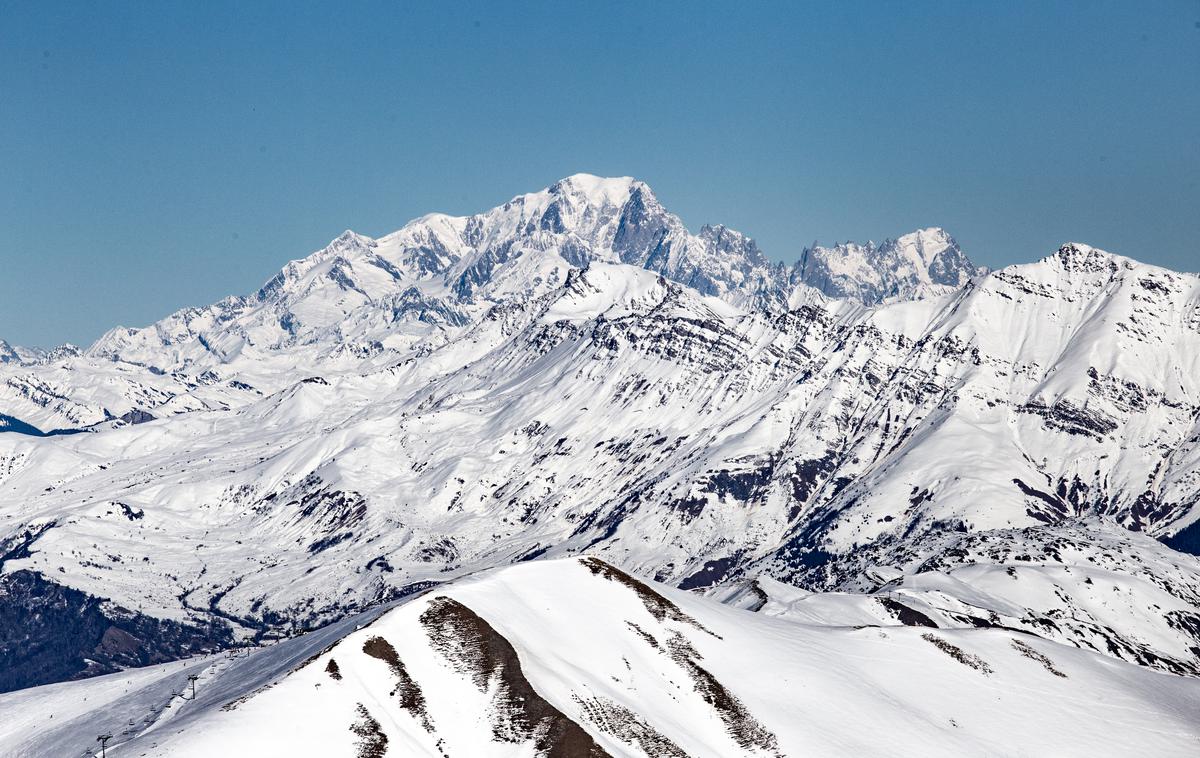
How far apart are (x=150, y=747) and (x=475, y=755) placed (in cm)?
3599

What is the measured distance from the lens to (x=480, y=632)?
189750mm

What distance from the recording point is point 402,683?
18062cm

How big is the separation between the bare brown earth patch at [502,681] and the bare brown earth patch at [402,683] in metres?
6.00

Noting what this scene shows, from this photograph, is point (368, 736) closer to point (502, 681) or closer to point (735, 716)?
point (502, 681)

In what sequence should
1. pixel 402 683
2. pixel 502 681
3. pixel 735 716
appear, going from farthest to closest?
1. pixel 735 716
2. pixel 502 681
3. pixel 402 683

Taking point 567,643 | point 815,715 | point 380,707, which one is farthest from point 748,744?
point 380,707

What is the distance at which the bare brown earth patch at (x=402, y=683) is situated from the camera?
17525 cm

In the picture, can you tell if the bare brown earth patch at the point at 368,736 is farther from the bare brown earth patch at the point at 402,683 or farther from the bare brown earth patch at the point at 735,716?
the bare brown earth patch at the point at 735,716

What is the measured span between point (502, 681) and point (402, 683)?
12161 mm

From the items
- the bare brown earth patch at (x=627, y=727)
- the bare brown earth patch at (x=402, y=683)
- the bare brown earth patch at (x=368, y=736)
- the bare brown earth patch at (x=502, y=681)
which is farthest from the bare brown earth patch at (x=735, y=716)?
the bare brown earth patch at (x=368, y=736)

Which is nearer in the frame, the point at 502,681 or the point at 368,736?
the point at 368,736

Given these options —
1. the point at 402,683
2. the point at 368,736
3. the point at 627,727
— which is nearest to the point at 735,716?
the point at 627,727

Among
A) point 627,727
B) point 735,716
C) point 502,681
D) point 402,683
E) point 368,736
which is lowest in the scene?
point 368,736

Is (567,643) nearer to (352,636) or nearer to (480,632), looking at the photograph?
(480,632)
